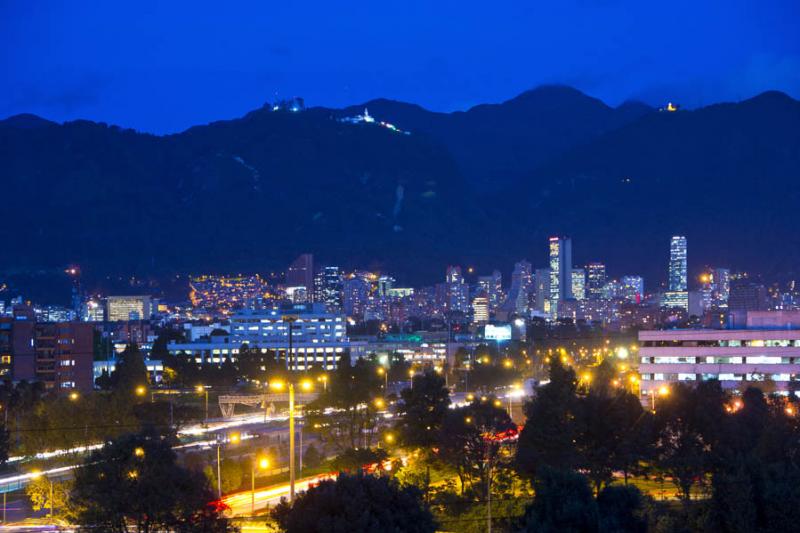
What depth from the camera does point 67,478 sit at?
3073 centimetres

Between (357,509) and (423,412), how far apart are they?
1564cm

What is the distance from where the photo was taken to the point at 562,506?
16.6 metres

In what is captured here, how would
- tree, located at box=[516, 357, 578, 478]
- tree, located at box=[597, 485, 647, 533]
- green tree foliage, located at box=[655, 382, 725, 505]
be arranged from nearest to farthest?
tree, located at box=[597, 485, 647, 533] < green tree foliage, located at box=[655, 382, 725, 505] < tree, located at box=[516, 357, 578, 478]

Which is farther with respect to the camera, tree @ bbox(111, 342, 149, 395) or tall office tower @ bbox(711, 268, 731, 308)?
tall office tower @ bbox(711, 268, 731, 308)

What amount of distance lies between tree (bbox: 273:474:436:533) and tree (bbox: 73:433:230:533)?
2691mm

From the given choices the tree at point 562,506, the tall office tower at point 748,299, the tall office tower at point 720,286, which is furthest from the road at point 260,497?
the tall office tower at point 720,286

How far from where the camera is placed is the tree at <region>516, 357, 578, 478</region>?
26453 millimetres

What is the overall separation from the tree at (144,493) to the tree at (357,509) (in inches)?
106

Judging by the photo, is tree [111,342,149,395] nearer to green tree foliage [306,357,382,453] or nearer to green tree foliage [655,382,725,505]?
green tree foliage [306,357,382,453]

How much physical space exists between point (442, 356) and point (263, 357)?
27204mm

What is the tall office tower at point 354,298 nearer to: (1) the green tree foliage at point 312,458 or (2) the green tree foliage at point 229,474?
(1) the green tree foliage at point 312,458

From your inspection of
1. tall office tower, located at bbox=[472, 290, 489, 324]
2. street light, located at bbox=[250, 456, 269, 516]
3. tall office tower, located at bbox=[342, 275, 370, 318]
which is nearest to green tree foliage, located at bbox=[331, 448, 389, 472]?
street light, located at bbox=[250, 456, 269, 516]

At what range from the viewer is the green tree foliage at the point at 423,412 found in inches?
1165

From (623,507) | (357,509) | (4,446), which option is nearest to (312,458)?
(4,446)
